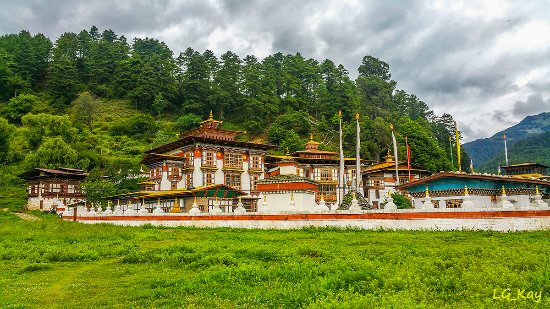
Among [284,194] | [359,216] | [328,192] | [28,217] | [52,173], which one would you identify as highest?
[52,173]

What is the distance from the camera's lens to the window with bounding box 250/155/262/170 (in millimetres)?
57875

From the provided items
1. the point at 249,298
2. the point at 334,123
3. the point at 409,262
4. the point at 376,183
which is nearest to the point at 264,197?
the point at 409,262

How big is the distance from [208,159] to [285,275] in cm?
4321

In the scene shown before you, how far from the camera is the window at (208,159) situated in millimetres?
54125

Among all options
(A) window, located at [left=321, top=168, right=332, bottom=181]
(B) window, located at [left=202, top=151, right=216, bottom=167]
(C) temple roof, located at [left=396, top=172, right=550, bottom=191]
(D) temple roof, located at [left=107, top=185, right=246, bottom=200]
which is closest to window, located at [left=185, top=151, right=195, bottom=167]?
(B) window, located at [left=202, top=151, right=216, bottom=167]

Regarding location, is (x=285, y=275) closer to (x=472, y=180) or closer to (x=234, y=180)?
(x=472, y=180)

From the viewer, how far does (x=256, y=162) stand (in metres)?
58.2

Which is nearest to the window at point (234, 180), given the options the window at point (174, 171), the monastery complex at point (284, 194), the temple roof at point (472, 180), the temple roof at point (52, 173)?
the monastery complex at point (284, 194)

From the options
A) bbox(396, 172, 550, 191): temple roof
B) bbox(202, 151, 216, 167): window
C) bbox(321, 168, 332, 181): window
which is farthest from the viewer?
bbox(321, 168, 332, 181): window

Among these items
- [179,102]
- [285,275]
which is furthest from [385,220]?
[179,102]

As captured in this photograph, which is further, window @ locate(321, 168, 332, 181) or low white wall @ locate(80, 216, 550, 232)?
window @ locate(321, 168, 332, 181)

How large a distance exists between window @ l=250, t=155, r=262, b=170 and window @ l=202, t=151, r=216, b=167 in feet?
17.9

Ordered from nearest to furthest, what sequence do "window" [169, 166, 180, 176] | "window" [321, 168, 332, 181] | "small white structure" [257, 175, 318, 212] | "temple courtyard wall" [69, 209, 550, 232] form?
1. "temple courtyard wall" [69, 209, 550, 232]
2. "small white structure" [257, 175, 318, 212]
3. "window" [169, 166, 180, 176]
4. "window" [321, 168, 332, 181]

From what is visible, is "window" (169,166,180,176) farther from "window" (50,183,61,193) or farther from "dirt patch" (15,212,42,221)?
"dirt patch" (15,212,42,221)
